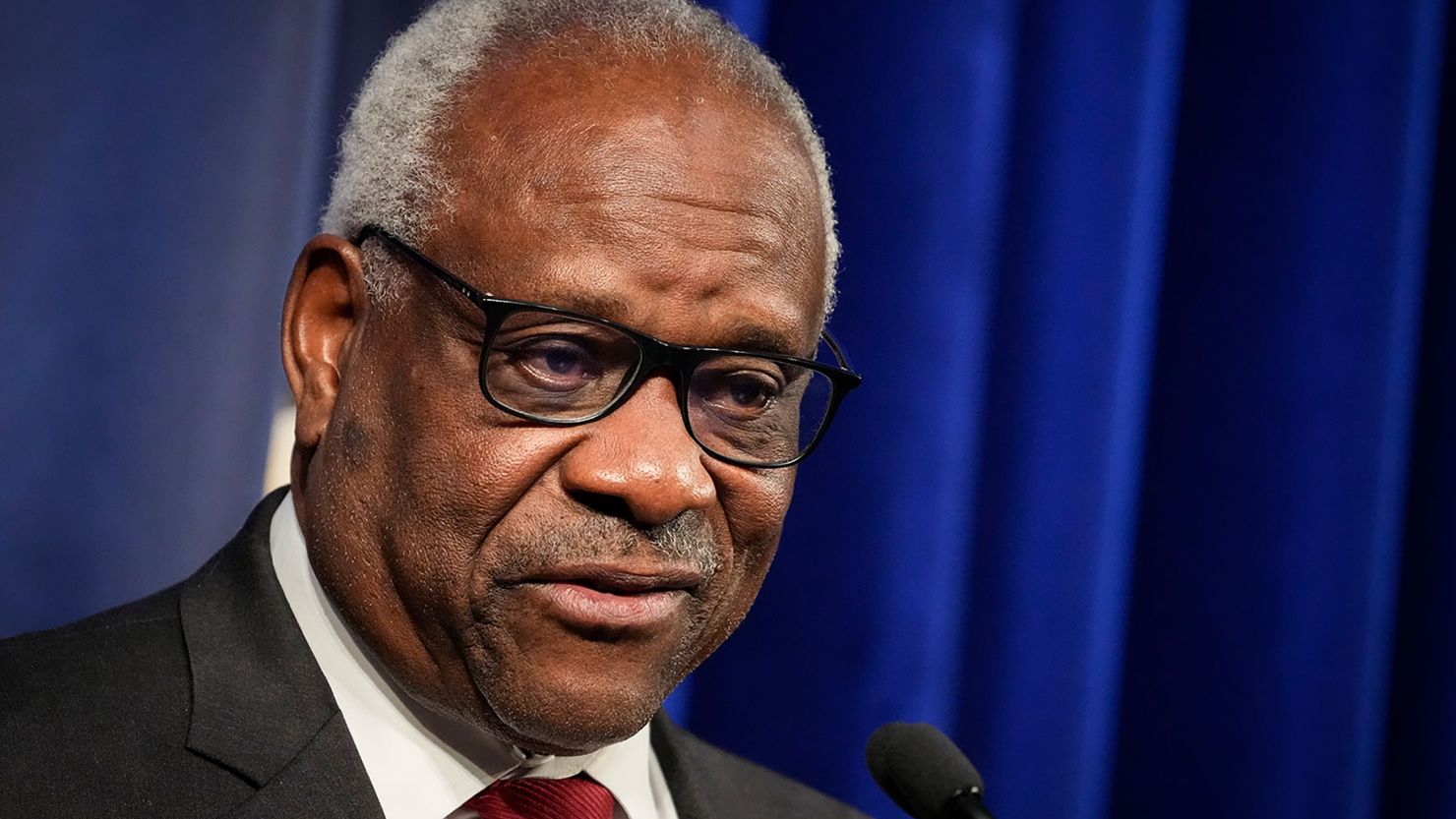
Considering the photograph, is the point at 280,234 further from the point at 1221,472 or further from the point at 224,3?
the point at 1221,472

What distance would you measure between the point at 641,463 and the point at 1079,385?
1047 millimetres

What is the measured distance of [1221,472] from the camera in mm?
2180

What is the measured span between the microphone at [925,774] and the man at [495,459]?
20 centimetres

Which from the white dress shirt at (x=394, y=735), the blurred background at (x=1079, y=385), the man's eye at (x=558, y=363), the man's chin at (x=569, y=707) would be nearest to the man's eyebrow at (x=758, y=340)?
the man's eye at (x=558, y=363)

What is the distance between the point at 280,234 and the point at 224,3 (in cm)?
32

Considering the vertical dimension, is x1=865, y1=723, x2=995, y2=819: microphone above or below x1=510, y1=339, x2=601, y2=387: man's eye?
below

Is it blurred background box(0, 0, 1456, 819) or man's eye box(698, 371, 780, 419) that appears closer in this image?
man's eye box(698, 371, 780, 419)

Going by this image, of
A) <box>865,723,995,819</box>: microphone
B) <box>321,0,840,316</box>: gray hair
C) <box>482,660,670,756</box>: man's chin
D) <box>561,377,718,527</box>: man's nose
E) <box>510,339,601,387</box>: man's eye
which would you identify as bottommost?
<box>865,723,995,819</box>: microphone

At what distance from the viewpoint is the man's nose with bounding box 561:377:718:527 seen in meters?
1.29

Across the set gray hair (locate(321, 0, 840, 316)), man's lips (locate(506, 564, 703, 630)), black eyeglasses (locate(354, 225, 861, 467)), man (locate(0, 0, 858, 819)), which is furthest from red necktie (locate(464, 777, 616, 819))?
gray hair (locate(321, 0, 840, 316))

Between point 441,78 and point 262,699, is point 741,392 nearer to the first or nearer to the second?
point 441,78

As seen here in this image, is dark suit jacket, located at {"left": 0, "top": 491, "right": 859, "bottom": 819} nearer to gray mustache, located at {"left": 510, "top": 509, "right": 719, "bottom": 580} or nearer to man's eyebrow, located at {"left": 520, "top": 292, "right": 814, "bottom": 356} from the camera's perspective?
gray mustache, located at {"left": 510, "top": 509, "right": 719, "bottom": 580}

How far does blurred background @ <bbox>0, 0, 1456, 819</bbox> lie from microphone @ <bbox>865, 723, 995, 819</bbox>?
0.67 m

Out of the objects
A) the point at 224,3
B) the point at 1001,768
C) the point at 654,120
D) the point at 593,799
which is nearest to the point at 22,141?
the point at 224,3
